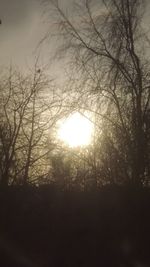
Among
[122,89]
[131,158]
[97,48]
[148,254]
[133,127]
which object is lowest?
[148,254]

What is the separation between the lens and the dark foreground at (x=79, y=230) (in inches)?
527

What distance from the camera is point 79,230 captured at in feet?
46.6

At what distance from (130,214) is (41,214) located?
286cm

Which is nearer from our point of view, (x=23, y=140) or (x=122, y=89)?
(x=122, y=89)

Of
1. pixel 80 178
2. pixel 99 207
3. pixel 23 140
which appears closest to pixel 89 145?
pixel 80 178

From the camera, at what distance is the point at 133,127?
47.6ft

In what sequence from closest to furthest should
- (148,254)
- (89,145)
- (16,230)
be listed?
1. (148,254)
2. (16,230)
3. (89,145)

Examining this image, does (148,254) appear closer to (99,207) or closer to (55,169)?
(99,207)

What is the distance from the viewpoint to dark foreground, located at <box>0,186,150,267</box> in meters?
13.4

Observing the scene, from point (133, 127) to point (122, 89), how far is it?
118cm

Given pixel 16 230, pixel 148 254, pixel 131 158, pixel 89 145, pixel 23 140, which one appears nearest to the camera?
pixel 148 254

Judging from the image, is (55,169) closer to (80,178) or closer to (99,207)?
(80,178)

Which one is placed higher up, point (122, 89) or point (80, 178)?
point (122, 89)

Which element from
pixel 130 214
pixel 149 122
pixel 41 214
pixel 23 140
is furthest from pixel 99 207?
pixel 23 140
